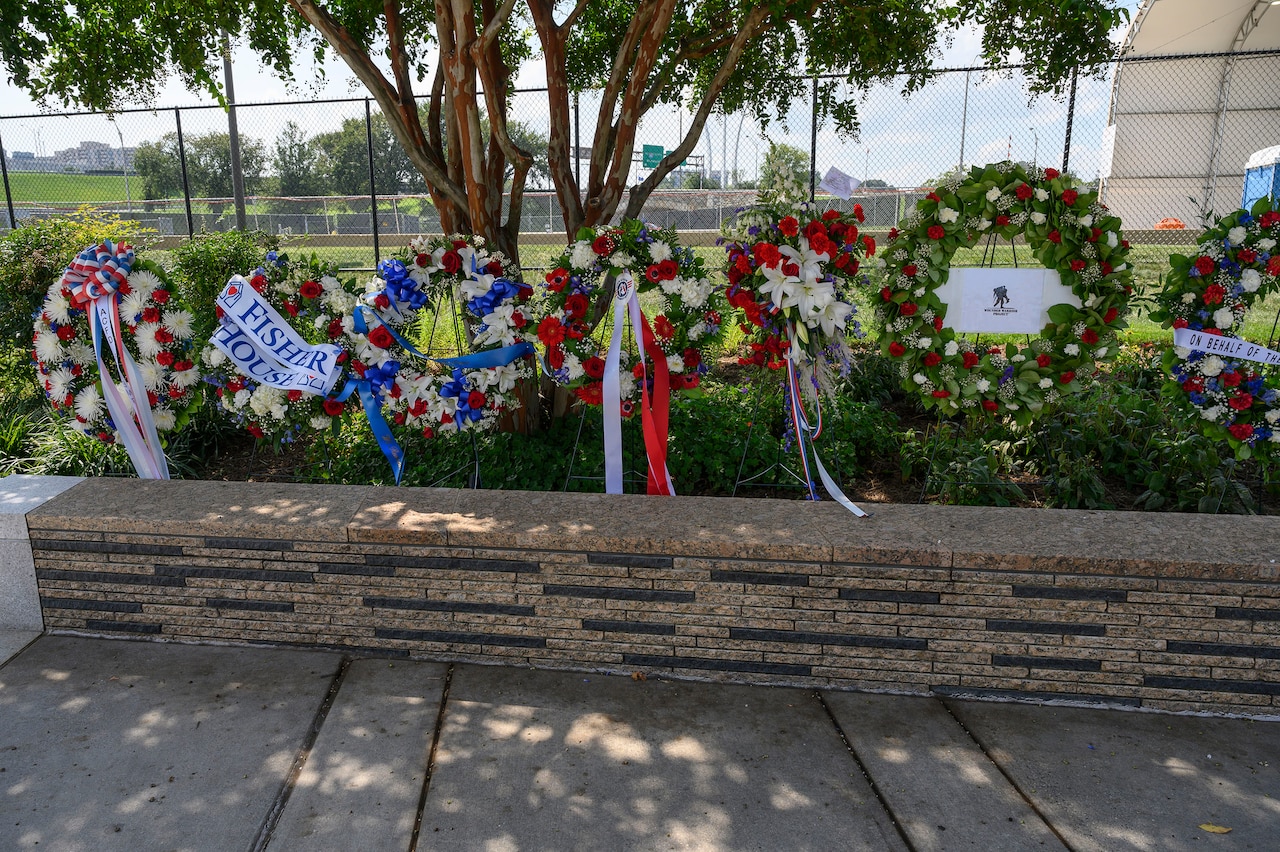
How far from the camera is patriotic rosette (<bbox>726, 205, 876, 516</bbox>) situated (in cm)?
355

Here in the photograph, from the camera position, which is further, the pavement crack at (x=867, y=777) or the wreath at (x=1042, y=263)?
the wreath at (x=1042, y=263)

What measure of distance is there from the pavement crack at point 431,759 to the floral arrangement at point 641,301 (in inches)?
53.8

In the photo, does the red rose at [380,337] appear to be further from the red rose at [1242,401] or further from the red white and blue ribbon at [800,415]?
the red rose at [1242,401]

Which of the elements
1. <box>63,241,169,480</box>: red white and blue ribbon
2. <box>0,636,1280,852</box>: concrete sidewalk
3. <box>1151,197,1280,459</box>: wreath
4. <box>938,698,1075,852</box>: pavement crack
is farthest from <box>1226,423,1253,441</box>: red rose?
<box>63,241,169,480</box>: red white and blue ribbon

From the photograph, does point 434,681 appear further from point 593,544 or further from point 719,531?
point 719,531

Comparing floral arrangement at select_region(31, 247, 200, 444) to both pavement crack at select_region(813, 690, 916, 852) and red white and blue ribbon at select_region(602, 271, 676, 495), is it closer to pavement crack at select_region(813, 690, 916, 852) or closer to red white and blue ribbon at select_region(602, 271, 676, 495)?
red white and blue ribbon at select_region(602, 271, 676, 495)

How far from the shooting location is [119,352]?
399 cm

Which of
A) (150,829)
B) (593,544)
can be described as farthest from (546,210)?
(150,829)

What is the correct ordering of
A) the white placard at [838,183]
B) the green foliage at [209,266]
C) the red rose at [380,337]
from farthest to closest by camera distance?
the green foliage at [209,266] → the white placard at [838,183] → the red rose at [380,337]

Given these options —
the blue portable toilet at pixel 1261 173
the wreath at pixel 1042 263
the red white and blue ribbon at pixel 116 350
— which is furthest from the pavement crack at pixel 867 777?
the blue portable toilet at pixel 1261 173

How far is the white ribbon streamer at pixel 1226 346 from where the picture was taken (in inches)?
143

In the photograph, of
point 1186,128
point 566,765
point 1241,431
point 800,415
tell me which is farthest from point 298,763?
point 1186,128

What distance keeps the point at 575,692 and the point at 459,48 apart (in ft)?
10.0

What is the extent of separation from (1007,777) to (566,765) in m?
1.28
